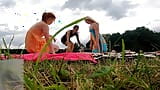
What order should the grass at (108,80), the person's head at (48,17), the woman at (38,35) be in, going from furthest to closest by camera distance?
the woman at (38,35) < the person's head at (48,17) < the grass at (108,80)

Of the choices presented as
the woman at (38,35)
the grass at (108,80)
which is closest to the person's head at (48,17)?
the woman at (38,35)

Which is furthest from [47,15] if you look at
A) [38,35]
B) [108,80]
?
[108,80]

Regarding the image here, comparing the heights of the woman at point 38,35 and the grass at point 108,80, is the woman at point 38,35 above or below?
above

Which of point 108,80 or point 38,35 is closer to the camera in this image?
point 108,80

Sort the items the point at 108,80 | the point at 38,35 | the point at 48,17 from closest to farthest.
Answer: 1. the point at 108,80
2. the point at 48,17
3. the point at 38,35

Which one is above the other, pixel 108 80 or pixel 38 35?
pixel 38 35

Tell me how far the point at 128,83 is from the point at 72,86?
0.48 feet

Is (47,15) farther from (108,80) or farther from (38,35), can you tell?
(108,80)

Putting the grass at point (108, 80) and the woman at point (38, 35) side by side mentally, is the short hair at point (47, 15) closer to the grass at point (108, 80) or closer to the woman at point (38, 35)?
the woman at point (38, 35)

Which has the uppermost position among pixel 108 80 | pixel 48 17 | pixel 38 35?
pixel 48 17

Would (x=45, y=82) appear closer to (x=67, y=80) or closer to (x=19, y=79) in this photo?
(x=67, y=80)

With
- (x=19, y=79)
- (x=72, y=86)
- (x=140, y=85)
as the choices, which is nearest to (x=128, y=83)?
(x=140, y=85)

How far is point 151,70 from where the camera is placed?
1129 millimetres

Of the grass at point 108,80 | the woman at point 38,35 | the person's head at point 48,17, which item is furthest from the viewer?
the woman at point 38,35
